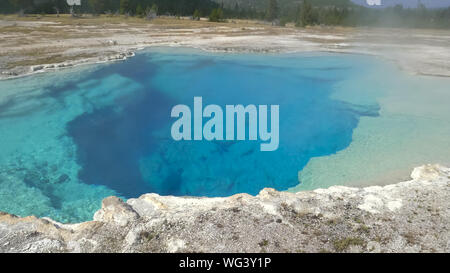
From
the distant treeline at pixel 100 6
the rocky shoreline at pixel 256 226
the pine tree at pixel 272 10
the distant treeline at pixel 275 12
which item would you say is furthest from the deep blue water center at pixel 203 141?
the distant treeline at pixel 100 6

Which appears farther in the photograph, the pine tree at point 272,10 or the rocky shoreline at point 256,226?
the pine tree at point 272,10

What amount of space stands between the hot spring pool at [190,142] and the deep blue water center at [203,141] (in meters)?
0.06

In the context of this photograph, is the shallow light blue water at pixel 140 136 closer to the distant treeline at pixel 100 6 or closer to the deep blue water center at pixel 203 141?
the deep blue water center at pixel 203 141

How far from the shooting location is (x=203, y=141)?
12117 mm

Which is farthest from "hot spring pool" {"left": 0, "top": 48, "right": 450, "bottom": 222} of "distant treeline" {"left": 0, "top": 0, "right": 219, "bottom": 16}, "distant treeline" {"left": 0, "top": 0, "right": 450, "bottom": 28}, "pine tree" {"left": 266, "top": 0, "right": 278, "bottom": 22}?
"distant treeline" {"left": 0, "top": 0, "right": 219, "bottom": 16}

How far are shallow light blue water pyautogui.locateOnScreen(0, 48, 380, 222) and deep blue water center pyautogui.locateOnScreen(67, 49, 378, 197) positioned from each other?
41 millimetres

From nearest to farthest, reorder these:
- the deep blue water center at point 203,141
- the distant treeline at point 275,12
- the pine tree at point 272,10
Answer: the deep blue water center at point 203,141, the distant treeline at point 275,12, the pine tree at point 272,10

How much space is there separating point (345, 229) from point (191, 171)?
5.89 metres

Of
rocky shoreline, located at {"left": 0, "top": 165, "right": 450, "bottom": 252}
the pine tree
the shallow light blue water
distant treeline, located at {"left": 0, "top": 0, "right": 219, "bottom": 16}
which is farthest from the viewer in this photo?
the pine tree

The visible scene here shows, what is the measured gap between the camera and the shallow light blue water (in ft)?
30.4

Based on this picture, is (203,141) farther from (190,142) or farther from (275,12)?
(275,12)

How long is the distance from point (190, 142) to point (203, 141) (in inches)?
21.7

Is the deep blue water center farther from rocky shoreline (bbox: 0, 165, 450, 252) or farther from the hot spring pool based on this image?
rocky shoreline (bbox: 0, 165, 450, 252)

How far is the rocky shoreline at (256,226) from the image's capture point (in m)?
5.36
